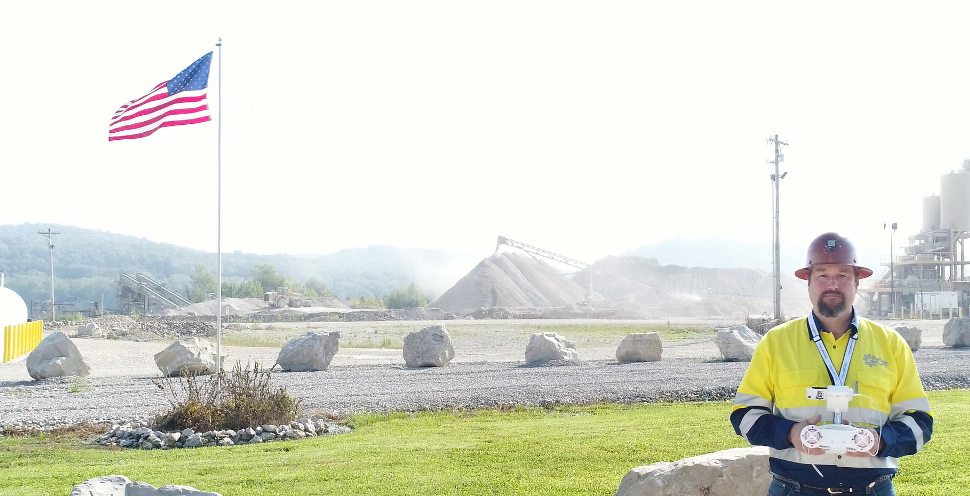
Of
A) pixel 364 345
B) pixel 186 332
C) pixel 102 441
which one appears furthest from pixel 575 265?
pixel 102 441

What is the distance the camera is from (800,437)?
388 cm

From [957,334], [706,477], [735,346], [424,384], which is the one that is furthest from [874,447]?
[957,334]

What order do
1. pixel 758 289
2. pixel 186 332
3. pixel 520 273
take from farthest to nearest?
pixel 758 289, pixel 520 273, pixel 186 332

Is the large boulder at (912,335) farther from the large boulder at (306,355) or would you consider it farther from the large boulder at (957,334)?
the large boulder at (306,355)

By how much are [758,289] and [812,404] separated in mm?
133718

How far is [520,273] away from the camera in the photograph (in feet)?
324

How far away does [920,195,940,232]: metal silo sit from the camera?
88875 mm

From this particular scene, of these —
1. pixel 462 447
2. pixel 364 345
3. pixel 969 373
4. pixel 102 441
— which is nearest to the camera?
pixel 462 447

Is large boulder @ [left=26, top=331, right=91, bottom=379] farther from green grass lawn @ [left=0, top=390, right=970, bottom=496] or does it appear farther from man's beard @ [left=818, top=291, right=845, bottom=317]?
man's beard @ [left=818, top=291, right=845, bottom=317]

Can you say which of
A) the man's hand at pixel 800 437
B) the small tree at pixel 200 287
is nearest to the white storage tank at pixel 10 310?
the man's hand at pixel 800 437

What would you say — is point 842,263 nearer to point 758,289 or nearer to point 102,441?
point 102,441

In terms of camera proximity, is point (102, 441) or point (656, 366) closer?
point (102, 441)

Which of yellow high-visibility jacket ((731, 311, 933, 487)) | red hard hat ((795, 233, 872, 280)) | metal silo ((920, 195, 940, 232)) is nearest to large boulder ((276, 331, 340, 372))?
yellow high-visibility jacket ((731, 311, 933, 487))

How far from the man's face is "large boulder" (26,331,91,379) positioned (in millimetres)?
23136
